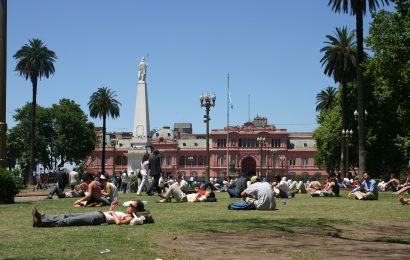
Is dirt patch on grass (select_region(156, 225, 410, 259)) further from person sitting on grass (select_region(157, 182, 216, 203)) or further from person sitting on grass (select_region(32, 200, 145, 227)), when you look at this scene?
person sitting on grass (select_region(157, 182, 216, 203))

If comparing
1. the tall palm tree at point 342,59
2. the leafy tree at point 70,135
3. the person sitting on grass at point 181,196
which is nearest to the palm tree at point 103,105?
the leafy tree at point 70,135

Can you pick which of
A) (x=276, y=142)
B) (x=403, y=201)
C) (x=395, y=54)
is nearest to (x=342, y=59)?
(x=395, y=54)

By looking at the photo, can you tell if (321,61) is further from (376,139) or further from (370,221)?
(370,221)

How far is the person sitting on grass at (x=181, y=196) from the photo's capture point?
64.0ft

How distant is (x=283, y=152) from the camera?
11781 cm

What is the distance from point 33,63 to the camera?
→ 210 feet

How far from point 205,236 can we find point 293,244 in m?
1.68

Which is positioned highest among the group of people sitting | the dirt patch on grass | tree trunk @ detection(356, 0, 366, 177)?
tree trunk @ detection(356, 0, 366, 177)

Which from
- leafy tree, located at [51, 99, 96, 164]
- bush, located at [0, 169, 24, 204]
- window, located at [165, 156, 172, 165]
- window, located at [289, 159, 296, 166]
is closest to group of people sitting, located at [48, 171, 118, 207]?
bush, located at [0, 169, 24, 204]

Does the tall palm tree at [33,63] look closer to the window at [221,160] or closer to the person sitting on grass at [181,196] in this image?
the person sitting on grass at [181,196]

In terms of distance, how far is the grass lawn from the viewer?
8.05 m

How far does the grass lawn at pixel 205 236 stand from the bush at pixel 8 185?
3370 mm

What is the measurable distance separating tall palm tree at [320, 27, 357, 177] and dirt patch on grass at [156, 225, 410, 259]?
3788 cm

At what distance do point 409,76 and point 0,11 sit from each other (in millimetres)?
22908
